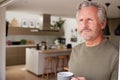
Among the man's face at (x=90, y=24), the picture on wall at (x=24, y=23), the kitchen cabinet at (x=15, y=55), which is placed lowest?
the kitchen cabinet at (x=15, y=55)

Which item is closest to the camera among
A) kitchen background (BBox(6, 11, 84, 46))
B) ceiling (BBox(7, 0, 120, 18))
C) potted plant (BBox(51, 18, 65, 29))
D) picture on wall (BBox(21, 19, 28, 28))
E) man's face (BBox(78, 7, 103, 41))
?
man's face (BBox(78, 7, 103, 41))

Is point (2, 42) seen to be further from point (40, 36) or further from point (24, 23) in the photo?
point (40, 36)

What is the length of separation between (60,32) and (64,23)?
578 millimetres

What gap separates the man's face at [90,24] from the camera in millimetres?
802

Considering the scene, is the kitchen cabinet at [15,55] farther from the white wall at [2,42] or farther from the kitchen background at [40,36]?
the white wall at [2,42]

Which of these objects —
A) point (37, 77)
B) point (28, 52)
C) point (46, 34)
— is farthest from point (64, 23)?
point (37, 77)

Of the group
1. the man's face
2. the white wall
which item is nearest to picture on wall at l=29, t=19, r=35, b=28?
the white wall

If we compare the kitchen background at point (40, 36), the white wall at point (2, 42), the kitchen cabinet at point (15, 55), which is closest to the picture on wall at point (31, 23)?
the kitchen background at point (40, 36)

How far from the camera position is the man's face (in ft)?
2.63

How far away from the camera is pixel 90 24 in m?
0.80

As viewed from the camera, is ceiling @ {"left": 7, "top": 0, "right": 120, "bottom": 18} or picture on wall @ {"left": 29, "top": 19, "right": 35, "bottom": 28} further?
picture on wall @ {"left": 29, "top": 19, "right": 35, "bottom": 28}

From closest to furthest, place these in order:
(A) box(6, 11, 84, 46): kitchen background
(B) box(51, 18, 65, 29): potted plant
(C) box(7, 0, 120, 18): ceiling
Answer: (C) box(7, 0, 120, 18): ceiling < (A) box(6, 11, 84, 46): kitchen background < (B) box(51, 18, 65, 29): potted plant

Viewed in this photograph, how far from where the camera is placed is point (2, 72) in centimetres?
454

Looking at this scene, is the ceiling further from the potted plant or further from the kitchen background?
the potted plant
